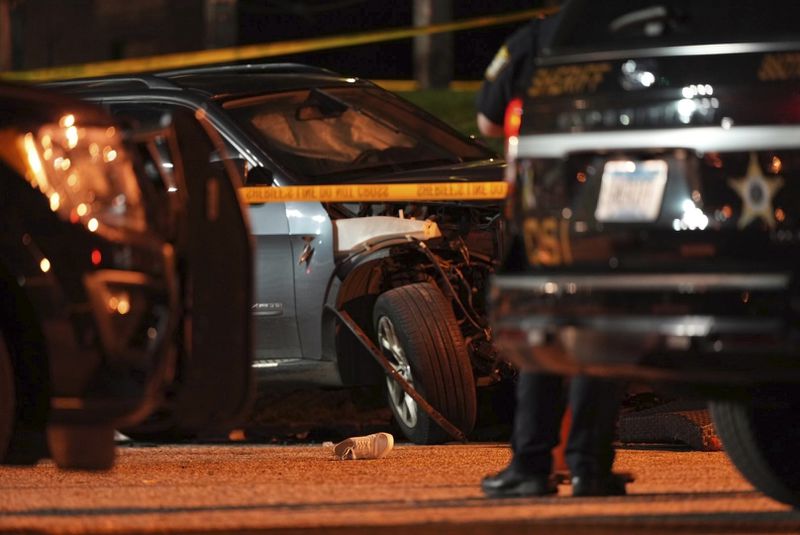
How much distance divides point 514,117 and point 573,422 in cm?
120

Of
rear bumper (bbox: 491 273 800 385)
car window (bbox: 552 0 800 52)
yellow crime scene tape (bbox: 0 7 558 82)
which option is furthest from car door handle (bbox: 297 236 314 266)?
yellow crime scene tape (bbox: 0 7 558 82)

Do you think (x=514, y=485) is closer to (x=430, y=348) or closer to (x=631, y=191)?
(x=631, y=191)

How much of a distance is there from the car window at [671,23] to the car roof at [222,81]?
4385 millimetres

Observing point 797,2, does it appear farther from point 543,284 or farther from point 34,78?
point 34,78

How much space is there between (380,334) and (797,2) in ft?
13.7

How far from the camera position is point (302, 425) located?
1218 cm

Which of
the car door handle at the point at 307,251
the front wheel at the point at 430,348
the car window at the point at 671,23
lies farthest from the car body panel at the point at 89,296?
the car door handle at the point at 307,251

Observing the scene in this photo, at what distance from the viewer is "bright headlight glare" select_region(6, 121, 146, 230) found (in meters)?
6.86

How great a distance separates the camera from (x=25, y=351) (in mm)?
7148

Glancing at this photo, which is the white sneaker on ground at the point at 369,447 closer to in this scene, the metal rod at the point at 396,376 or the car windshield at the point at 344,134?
the metal rod at the point at 396,376

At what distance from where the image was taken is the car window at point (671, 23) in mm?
6680

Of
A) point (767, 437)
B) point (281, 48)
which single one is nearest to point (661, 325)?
point (767, 437)

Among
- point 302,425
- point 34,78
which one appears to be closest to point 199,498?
point 302,425

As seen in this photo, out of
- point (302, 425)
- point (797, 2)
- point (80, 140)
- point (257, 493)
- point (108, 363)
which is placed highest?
point (797, 2)
